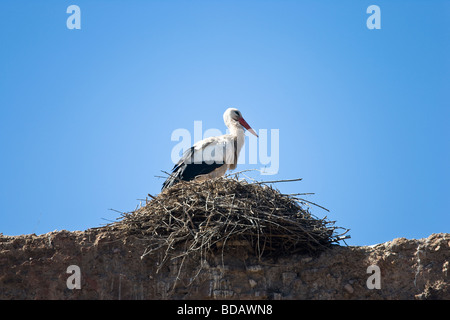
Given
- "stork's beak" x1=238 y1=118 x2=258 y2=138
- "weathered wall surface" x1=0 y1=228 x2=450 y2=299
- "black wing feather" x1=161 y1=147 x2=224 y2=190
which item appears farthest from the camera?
"stork's beak" x1=238 y1=118 x2=258 y2=138

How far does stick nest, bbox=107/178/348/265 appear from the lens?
265 inches

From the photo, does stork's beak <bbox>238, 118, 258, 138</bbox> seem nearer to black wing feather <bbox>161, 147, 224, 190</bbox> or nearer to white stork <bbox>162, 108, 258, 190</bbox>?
white stork <bbox>162, 108, 258, 190</bbox>

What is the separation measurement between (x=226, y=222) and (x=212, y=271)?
0.52 m

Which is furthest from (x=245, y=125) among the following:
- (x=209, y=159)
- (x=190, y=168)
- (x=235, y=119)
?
(x=190, y=168)

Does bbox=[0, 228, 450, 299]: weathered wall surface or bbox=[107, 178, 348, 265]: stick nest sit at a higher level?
bbox=[107, 178, 348, 265]: stick nest

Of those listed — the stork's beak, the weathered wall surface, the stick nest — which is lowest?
the weathered wall surface

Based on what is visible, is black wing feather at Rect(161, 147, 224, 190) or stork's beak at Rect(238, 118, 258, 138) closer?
black wing feather at Rect(161, 147, 224, 190)

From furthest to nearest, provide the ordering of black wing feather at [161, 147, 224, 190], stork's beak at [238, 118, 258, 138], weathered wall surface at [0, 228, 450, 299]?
stork's beak at [238, 118, 258, 138] → black wing feather at [161, 147, 224, 190] → weathered wall surface at [0, 228, 450, 299]

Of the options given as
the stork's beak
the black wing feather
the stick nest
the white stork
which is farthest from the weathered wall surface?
the stork's beak

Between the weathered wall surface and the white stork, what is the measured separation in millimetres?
1785

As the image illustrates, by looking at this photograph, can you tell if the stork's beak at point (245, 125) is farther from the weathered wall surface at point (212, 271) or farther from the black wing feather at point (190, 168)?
the weathered wall surface at point (212, 271)

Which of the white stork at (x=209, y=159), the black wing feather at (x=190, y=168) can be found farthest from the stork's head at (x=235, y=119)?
the black wing feather at (x=190, y=168)
